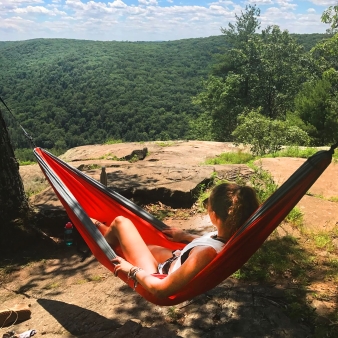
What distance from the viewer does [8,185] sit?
9.61 feet

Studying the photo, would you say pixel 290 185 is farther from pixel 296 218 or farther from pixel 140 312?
pixel 296 218

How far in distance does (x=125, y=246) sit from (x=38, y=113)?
50579mm

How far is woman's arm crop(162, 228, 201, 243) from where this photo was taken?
2.17 metres

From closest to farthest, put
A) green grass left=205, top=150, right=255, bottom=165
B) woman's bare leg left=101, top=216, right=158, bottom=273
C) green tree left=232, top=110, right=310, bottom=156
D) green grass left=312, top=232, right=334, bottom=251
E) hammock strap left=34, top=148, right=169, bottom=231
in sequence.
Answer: woman's bare leg left=101, top=216, right=158, bottom=273, hammock strap left=34, top=148, right=169, bottom=231, green grass left=312, top=232, right=334, bottom=251, green grass left=205, top=150, right=255, bottom=165, green tree left=232, top=110, right=310, bottom=156

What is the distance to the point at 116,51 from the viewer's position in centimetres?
8806

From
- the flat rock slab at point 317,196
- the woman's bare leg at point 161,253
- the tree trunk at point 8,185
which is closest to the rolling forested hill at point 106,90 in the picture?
the flat rock slab at point 317,196

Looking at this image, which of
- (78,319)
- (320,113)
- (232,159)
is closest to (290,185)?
(78,319)

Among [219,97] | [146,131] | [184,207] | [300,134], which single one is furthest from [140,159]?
[146,131]

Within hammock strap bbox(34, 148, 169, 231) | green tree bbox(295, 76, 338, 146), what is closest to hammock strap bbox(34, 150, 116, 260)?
hammock strap bbox(34, 148, 169, 231)

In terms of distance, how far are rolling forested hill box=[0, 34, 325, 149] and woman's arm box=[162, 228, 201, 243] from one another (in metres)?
22.6

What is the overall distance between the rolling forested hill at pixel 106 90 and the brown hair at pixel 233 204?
2298 centimetres

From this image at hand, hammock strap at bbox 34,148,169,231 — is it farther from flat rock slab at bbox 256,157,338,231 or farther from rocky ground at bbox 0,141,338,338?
flat rock slab at bbox 256,157,338,231

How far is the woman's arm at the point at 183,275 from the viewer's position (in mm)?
1583

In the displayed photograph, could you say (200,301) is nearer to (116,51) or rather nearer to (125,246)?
(125,246)
